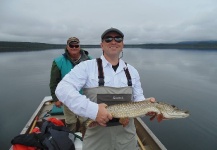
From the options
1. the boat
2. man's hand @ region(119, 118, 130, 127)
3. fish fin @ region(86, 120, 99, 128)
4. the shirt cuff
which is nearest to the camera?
the shirt cuff

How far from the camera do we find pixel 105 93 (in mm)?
2803

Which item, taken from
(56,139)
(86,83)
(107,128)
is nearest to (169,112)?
(107,128)

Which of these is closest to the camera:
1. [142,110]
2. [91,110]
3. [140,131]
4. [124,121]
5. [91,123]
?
[91,110]

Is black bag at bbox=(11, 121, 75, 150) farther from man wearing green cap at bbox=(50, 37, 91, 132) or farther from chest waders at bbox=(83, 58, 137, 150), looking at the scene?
chest waders at bbox=(83, 58, 137, 150)

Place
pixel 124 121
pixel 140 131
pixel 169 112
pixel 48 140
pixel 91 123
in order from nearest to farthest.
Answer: pixel 91 123 < pixel 124 121 < pixel 169 112 < pixel 48 140 < pixel 140 131

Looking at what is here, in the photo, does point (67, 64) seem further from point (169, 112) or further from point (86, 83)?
point (169, 112)

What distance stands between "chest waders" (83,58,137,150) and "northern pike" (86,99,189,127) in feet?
0.38

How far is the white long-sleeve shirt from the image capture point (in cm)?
240

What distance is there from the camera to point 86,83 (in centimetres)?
280

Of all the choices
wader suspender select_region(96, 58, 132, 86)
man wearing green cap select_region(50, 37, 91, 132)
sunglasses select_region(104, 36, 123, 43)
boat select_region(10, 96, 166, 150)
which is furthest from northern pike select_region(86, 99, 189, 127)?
man wearing green cap select_region(50, 37, 91, 132)

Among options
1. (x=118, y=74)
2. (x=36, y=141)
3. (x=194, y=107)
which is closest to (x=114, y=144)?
(x=118, y=74)

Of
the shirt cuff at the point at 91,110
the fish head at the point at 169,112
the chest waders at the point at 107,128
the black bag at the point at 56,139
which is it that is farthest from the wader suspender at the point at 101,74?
the black bag at the point at 56,139

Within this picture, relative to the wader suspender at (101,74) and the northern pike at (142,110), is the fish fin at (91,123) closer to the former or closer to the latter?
the northern pike at (142,110)

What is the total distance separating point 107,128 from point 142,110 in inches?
24.3
